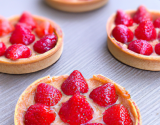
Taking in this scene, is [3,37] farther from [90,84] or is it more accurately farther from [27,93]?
[90,84]

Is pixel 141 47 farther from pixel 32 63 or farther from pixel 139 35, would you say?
pixel 32 63

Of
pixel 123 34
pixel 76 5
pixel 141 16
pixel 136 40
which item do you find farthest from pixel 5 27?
pixel 141 16

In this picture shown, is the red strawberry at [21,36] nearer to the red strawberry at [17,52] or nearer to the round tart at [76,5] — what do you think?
the red strawberry at [17,52]

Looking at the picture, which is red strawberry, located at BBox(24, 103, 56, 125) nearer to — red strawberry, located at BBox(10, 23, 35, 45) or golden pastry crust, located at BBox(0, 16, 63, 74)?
golden pastry crust, located at BBox(0, 16, 63, 74)

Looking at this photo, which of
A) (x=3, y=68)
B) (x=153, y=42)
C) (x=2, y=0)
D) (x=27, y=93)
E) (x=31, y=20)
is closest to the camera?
(x=27, y=93)

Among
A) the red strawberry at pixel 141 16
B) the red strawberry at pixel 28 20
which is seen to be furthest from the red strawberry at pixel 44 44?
the red strawberry at pixel 141 16

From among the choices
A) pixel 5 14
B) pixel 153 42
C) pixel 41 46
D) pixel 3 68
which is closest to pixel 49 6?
pixel 5 14
